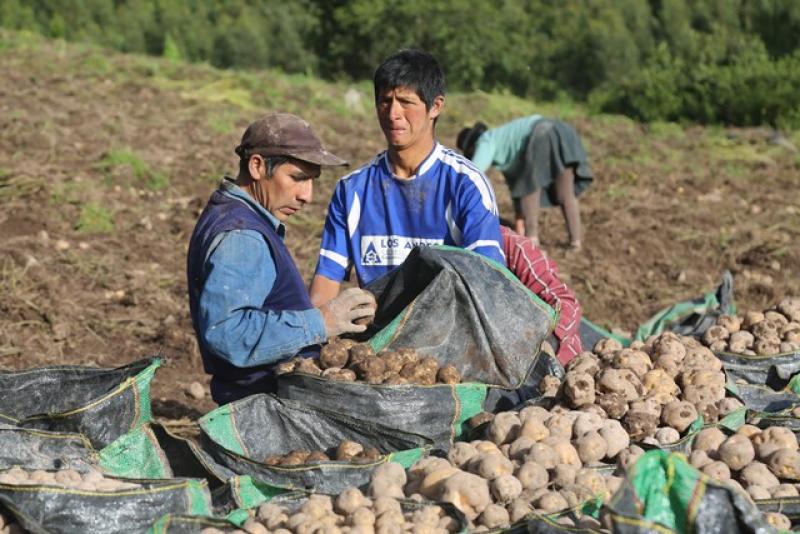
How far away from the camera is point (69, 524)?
2971mm

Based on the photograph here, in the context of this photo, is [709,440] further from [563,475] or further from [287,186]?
[287,186]

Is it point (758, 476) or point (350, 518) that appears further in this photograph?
point (758, 476)

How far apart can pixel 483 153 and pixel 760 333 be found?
4.67 meters

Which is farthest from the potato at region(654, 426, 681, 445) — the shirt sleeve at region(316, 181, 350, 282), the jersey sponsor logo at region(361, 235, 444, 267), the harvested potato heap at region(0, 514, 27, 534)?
the harvested potato heap at region(0, 514, 27, 534)

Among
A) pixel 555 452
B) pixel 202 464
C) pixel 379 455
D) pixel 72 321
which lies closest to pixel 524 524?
pixel 555 452

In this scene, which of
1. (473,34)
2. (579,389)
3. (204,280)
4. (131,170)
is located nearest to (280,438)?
(204,280)

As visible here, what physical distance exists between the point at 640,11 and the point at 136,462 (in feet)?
81.8

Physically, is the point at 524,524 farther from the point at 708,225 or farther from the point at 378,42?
the point at 378,42

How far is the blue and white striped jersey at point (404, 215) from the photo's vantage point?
171 inches

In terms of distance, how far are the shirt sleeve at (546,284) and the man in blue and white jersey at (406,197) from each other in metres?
0.36

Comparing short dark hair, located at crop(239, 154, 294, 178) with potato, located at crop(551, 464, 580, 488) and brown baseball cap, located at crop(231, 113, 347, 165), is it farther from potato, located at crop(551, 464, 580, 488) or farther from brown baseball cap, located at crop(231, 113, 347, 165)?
potato, located at crop(551, 464, 580, 488)

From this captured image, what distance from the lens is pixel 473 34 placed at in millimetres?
28438

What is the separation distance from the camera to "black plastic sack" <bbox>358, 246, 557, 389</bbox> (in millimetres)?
4078

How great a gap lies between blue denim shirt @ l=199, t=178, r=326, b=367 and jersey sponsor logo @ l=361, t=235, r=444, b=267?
34.1 inches
